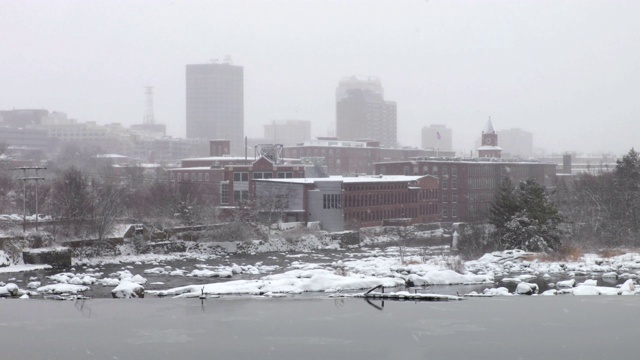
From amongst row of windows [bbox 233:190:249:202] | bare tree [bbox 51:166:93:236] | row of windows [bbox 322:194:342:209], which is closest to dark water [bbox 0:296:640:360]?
bare tree [bbox 51:166:93:236]

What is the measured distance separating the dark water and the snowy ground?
7.98 ft

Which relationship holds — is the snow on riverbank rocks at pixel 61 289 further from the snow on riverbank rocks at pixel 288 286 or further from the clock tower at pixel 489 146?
the clock tower at pixel 489 146

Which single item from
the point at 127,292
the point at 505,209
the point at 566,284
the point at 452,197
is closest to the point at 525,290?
the point at 566,284

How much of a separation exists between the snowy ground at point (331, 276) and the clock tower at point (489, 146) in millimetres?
66061

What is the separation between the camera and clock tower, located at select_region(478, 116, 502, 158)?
119125 mm

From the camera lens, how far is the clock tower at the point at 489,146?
391ft

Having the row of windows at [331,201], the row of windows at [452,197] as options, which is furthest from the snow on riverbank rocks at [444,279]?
the row of windows at [452,197]

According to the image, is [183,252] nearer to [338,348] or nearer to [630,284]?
[630,284]

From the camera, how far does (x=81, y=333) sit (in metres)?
24.7

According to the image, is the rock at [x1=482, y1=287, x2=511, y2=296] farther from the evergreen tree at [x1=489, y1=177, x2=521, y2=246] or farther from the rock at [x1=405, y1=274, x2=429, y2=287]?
the evergreen tree at [x1=489, y1=177, x2=521, y2=246]

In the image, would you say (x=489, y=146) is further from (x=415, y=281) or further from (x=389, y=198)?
(x=415, y=281)

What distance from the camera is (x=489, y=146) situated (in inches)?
4786

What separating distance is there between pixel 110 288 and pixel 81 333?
12655 millimetres

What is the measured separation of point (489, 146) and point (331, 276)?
89.5 m
